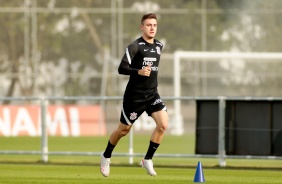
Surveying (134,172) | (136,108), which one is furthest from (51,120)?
(136,108)

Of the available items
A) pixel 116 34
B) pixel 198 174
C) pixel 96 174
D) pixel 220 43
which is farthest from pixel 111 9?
pixel 198 174

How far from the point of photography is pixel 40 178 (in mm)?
16062

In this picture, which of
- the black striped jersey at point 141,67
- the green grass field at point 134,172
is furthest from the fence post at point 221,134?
Result: the black striped jersey at point 141,67

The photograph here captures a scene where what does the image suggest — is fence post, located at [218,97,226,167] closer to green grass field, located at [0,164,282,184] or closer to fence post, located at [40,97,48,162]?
green grass field, located at [0,164,282,184]

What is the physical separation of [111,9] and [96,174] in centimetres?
2622

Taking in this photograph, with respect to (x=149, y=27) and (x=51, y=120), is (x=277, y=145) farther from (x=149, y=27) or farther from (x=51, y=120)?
(x=51, y=120)

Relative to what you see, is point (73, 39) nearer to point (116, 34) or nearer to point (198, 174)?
point (116, 34)

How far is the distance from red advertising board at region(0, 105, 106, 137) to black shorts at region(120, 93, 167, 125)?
20052 millimetres

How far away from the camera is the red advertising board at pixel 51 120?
36.5 meters

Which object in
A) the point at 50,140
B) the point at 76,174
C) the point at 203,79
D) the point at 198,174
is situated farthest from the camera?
the point at 203,79

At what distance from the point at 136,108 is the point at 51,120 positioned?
69.2 ft

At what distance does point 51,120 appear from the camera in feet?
121

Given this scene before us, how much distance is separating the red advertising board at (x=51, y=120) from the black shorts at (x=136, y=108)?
2005cm

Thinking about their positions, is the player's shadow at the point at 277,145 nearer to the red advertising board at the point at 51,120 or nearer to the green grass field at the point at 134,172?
the green grass field at the point at 134,172
